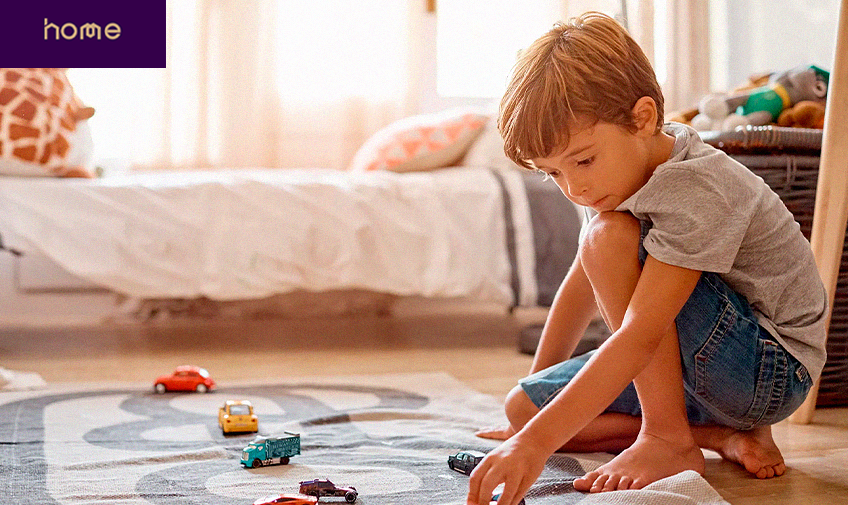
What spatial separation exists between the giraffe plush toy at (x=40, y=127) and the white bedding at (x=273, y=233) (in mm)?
61

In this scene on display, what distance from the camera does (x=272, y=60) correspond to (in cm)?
261

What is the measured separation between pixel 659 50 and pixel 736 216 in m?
1.89

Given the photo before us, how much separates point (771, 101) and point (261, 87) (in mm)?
1499

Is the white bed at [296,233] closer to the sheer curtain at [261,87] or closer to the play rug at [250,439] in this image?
the play rug at [250,439]

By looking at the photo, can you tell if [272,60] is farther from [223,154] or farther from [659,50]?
[659,50]

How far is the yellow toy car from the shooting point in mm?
1157

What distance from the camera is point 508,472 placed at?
742 millimetres

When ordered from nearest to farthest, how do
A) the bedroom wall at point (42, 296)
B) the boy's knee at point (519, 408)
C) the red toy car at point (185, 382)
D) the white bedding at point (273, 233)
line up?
the boy's knee at point (519, 408)
the red toy car at point (185, 382)
the white bedding at point (273, 233)
the bedroom wall at point (42, 296)

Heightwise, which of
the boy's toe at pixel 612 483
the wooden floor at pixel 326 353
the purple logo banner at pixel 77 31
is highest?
the purple logo banner at pixel 77 31

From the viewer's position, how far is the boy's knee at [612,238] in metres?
0.91

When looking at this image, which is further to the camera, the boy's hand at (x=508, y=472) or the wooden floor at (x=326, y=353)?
the wooden floor at (x=326, y=353)

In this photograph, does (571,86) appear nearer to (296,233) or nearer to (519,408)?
(519,408)

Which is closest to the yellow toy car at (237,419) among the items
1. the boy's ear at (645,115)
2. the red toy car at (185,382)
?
the red toy car at (185,382)

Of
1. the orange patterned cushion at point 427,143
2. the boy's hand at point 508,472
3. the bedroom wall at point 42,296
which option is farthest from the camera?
the bedroom wall at point 42,296
